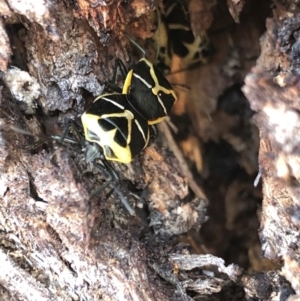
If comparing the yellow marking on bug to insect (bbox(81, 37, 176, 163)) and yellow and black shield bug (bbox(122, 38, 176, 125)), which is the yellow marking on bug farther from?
yellow and black shield bug (bbox(122, 38, 176, 125))

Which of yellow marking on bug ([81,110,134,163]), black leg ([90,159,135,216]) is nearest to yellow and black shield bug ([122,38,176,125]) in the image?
yellow marking on bug ([81,110,134,163])

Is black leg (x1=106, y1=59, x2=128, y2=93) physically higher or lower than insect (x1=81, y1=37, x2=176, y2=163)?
higher

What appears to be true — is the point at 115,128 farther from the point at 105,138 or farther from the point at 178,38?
the point at 178,38

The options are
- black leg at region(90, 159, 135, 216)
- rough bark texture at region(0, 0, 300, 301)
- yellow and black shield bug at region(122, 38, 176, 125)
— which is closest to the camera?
rough bark texture at region(0, 0, 300, 301)

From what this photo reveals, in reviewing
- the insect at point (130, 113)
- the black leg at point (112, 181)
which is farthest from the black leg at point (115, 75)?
the black leg at point (112, 181)

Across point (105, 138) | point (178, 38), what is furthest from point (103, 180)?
point (178, 38)

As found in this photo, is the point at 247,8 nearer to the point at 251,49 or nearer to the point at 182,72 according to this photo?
the point at 251,49

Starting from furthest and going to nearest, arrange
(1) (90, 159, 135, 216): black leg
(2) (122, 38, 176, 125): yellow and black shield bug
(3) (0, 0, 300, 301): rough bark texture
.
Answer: (2) (122, 38, 176, 125): yellow and black shield bug
(1) (90, 159, 135, 216): black leg
(3) (0, 0, 300, 301): rough bark texture
